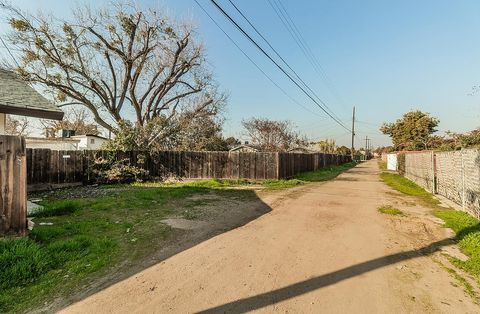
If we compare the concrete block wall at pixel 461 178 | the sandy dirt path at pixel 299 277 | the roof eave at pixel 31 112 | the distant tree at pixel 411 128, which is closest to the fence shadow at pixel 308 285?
the sandy dirt path at pixel 299 277

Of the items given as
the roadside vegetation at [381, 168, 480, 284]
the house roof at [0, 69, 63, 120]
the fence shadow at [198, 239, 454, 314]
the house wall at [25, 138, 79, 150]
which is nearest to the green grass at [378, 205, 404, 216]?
the roadside vegetation at [381, 168, 480, 284]

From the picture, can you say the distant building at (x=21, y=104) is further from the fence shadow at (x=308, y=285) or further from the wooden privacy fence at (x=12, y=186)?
the fence shadow at (x=308, y=285)

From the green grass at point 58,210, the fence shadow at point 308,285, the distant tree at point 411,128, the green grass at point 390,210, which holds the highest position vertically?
the distant tree at point 411,128

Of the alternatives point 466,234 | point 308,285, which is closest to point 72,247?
point 308,285

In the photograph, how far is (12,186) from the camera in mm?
4852

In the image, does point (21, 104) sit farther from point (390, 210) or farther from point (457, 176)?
point (457, 176)

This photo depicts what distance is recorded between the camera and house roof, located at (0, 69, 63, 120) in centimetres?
658

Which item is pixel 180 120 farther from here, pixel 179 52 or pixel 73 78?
pixel 73 78

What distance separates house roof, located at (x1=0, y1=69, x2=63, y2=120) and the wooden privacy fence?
212cm

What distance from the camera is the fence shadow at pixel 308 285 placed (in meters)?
3.07

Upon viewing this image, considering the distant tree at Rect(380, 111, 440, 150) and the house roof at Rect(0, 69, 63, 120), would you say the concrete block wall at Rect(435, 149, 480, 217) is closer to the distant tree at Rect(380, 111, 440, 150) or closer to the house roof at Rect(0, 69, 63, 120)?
the house roof at Rect(0, 69, 63, 120)

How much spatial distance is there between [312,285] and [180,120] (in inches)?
798

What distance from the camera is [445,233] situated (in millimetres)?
6047

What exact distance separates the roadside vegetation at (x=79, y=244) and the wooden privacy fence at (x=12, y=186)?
0.34m
